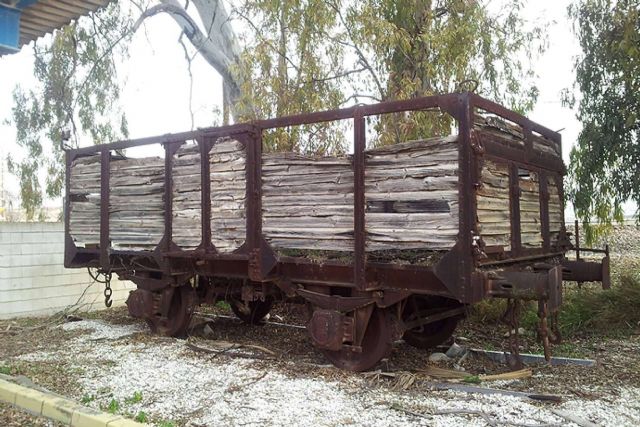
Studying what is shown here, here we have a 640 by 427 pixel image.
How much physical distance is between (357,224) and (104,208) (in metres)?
4.32

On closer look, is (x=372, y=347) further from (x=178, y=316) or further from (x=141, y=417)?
(x=178, y=316)

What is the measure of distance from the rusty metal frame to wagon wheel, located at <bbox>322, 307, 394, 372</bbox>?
0.43m

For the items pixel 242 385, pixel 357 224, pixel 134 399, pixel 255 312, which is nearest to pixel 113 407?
pixel 134 399

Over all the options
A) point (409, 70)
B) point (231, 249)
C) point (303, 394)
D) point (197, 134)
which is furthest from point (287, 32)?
point (303, 394)

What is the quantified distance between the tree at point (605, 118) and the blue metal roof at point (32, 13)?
709 cm

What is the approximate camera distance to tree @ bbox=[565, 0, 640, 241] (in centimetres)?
836

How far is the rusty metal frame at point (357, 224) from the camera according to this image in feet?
15.7

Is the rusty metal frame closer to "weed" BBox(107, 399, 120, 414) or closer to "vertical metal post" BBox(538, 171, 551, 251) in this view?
"vertical metal post" BBox(538, 171, 551, 251)

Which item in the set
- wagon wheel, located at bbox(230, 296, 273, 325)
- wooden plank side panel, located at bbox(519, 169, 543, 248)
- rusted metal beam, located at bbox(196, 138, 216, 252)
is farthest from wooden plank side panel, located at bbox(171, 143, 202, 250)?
wooden plank side panel, located at bbox(519, 169, 543, 248)

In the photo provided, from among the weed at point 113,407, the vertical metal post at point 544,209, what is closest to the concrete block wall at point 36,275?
the weed at point 113,407

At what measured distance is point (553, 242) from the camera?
6832 mm

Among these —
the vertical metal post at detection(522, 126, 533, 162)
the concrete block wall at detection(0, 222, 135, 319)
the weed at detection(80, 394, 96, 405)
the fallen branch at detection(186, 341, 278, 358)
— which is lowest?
the weed at detection(80, 394, 96, 405)

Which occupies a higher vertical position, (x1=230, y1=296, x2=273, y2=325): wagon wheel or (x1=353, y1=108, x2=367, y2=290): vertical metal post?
(x1=353, y1=108, x2=367, y2=290): vertical metal post

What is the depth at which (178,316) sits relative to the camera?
7.62 meters
